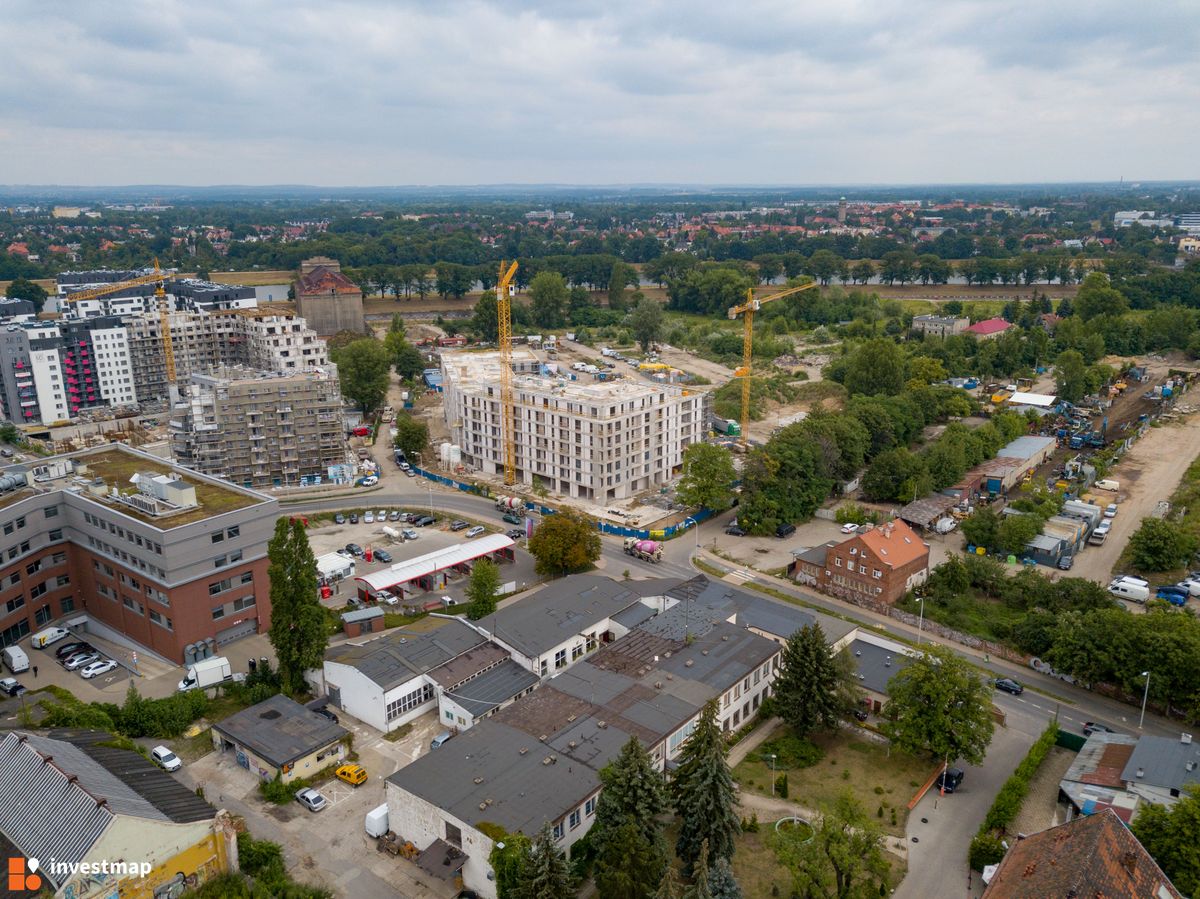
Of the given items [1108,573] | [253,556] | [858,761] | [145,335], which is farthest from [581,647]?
[145,335]

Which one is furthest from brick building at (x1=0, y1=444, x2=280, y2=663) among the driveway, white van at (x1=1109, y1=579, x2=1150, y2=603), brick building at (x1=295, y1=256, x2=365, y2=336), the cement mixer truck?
brick building at (x1=295, y1=256, x2=365, y2=336)

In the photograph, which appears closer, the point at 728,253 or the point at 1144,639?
the point at 1144,639

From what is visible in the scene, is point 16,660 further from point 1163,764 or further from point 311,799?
point 1163,764

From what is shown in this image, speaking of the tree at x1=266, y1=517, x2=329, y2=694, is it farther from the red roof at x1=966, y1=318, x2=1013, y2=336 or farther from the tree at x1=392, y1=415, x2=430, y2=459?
the red roof at x1=966, y1=318, x2=1013, y2=336

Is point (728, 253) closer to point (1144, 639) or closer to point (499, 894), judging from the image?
point (1144, 639)

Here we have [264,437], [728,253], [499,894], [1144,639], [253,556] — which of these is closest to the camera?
[499,894]

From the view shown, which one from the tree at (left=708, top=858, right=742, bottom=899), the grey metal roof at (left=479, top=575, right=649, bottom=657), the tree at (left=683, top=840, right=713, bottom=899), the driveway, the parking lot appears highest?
the tree at (left=683, top=840, right=713, bottom=899)

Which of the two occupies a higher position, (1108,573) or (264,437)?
(264,437)

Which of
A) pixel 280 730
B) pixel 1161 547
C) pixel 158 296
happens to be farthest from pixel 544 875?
pixel 158 296
